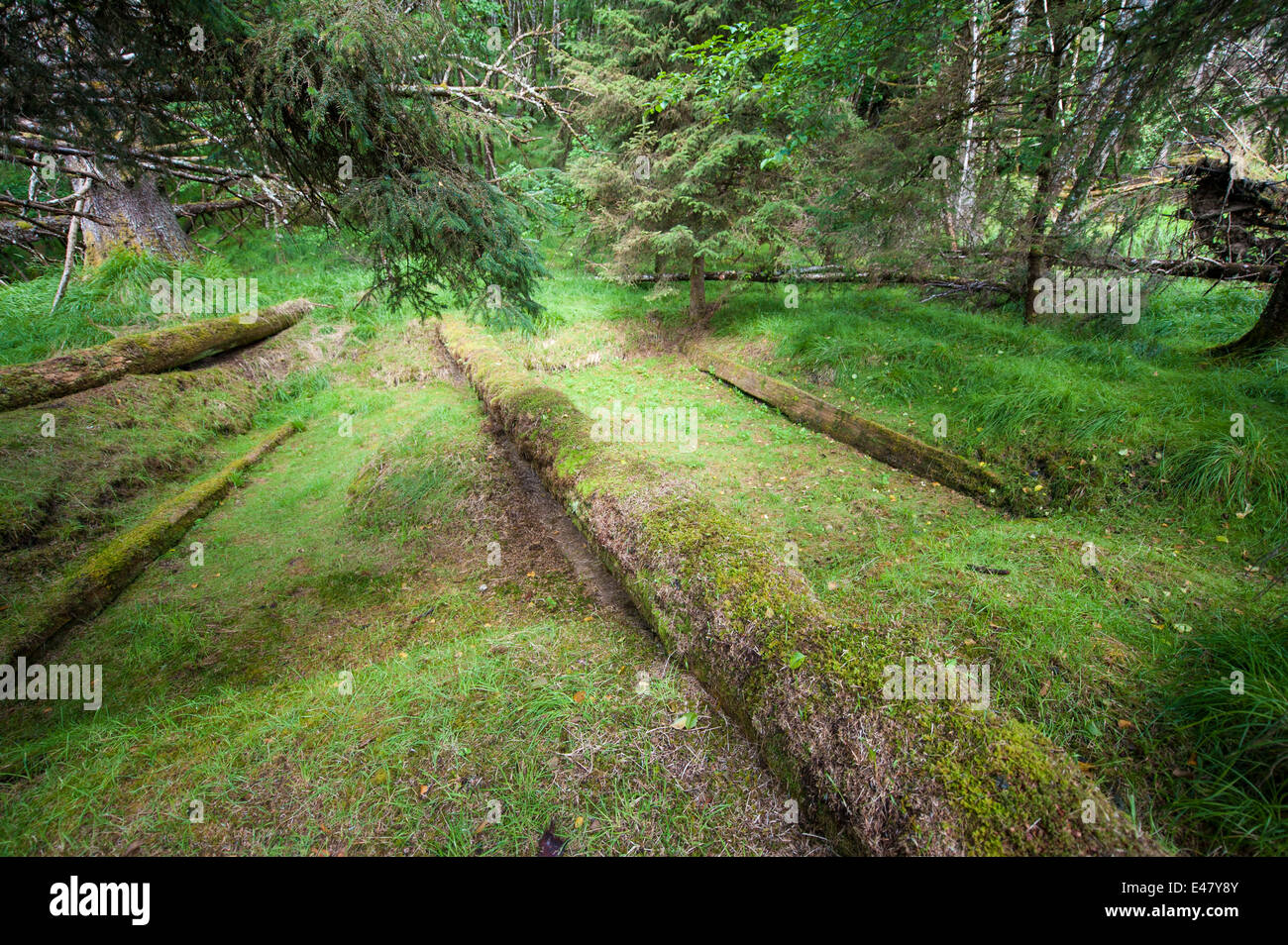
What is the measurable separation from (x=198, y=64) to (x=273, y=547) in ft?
12.9

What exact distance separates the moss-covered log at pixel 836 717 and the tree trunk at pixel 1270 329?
6.46m

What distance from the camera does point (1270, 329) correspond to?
5105 mm

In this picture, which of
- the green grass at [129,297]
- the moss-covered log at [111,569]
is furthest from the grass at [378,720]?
the green grass at [129,297]

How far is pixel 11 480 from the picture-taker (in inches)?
188

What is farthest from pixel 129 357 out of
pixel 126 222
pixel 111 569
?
pixel 126 222

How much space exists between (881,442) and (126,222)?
13949mm

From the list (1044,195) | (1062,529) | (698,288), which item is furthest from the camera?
(698,288)

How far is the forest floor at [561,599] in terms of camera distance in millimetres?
2026

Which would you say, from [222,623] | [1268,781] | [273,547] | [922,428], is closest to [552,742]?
[1268,781]

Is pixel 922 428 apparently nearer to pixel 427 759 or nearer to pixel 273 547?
pixel 427 759

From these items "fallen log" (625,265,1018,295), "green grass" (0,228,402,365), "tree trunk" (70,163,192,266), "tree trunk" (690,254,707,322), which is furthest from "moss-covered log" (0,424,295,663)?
"tree trunk" (690,254,707,322)

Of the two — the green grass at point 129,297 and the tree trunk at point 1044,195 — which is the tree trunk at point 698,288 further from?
the green grass at point 129,297

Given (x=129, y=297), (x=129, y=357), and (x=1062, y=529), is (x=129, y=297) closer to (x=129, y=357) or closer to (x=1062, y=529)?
(x=129, y=357)
